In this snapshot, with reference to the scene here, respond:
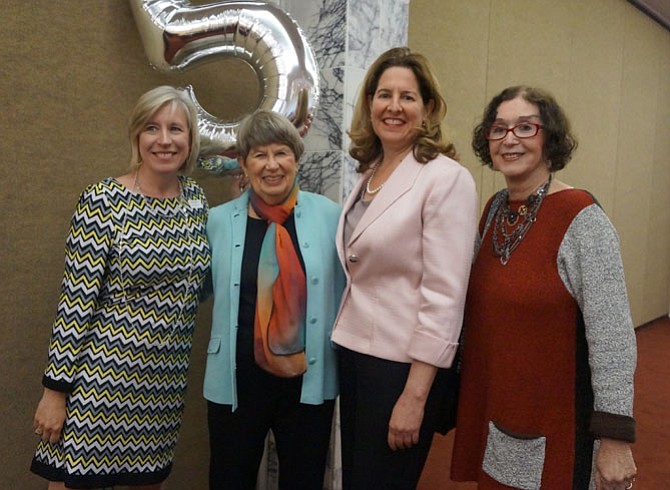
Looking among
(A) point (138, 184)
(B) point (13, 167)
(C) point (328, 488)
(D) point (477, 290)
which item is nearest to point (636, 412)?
(C) point (328, 488)

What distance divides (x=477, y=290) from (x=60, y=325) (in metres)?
1.04

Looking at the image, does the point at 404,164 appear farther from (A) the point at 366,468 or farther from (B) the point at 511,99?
(A) the point at 366,468

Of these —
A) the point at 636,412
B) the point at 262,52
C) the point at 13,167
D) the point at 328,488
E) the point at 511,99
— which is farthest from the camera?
the point at 636,412

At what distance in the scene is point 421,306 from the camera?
1276mm

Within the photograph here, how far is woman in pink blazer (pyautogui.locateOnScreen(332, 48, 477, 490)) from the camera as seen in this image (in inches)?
49.6

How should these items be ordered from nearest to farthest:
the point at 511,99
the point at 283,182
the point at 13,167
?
the point at 511,99 < the point at 283,182 < the point at 13,167

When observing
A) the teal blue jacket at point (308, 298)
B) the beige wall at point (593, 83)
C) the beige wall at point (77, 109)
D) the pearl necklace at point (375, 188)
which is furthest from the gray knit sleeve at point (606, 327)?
the beige wall at point (593, 83)

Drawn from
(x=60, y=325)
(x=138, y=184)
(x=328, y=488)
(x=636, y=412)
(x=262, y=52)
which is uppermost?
(x=262, y=52)

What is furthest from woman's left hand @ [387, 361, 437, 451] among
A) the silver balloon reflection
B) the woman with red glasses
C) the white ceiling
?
the white ceiling

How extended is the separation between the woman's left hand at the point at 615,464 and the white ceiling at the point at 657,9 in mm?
5401

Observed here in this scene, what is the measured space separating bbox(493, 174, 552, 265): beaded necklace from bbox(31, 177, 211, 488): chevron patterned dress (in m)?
0.80

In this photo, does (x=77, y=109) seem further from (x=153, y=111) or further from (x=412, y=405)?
(x=412, y=405)

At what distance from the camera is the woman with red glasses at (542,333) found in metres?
1.15

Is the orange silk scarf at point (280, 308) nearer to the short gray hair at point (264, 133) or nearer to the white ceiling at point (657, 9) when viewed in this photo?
the short gray hair at point (264, 133)
